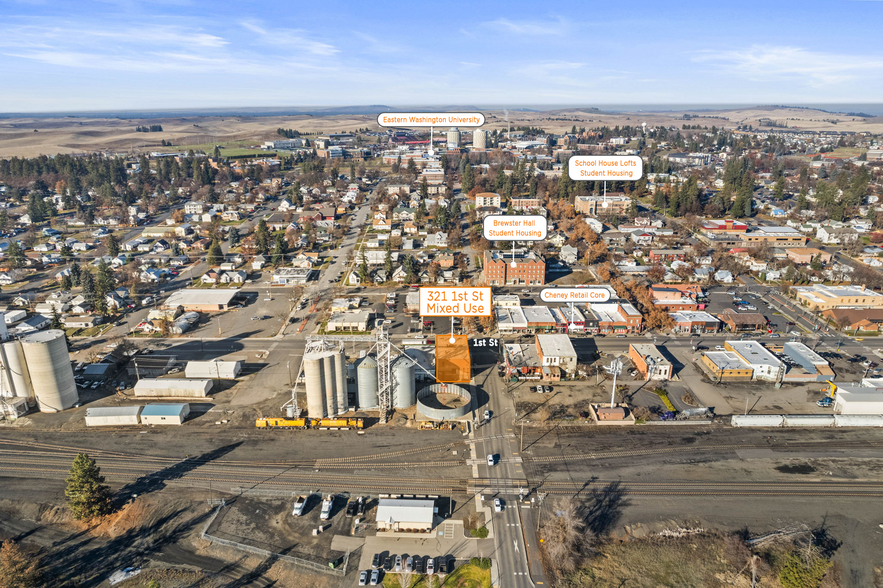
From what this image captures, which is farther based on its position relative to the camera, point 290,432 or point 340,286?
point 340,286

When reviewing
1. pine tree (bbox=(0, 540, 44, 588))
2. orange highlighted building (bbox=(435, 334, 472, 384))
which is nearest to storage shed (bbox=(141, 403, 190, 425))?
pine tree (bbox=(0, 540, 44, 588))

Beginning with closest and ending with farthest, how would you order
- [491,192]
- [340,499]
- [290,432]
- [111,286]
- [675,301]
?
[340,499] < [290,432] < [675,301] < [111,286] < [491,192]

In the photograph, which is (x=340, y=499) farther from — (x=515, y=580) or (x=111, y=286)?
(x=111, y=286)

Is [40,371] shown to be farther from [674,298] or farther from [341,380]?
[674,298]

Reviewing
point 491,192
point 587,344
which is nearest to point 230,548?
point 587,344

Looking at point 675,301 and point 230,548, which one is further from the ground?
point 675,301

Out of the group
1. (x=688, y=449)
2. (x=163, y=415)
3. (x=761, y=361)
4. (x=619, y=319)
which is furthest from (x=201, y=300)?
(x=761, y=361)
